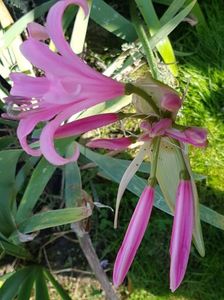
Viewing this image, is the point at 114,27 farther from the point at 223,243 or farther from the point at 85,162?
the point at 223,243

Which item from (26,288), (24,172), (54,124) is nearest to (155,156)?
(54,124)

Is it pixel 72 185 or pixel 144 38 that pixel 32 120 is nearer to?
pixel 72 185

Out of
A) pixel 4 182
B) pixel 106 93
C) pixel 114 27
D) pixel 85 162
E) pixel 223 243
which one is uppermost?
pixel 106 93

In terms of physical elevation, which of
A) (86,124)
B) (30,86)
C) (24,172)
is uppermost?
Result: (30,86)

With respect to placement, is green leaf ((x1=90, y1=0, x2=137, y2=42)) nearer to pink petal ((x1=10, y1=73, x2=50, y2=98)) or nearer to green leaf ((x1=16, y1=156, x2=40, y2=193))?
green leaf ((x1=16, y1=156, x2=40, y2=193))

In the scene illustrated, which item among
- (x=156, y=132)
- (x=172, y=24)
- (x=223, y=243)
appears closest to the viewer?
(x=156, y=132)

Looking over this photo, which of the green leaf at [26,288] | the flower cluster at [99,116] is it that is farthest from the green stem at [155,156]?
the green leaf at [26,288]

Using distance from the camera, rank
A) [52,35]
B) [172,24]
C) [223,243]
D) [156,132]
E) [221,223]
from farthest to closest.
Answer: [223,243], [172,24], [221,223], [156,132], [52,35]

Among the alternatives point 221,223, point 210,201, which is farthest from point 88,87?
point 210,201
